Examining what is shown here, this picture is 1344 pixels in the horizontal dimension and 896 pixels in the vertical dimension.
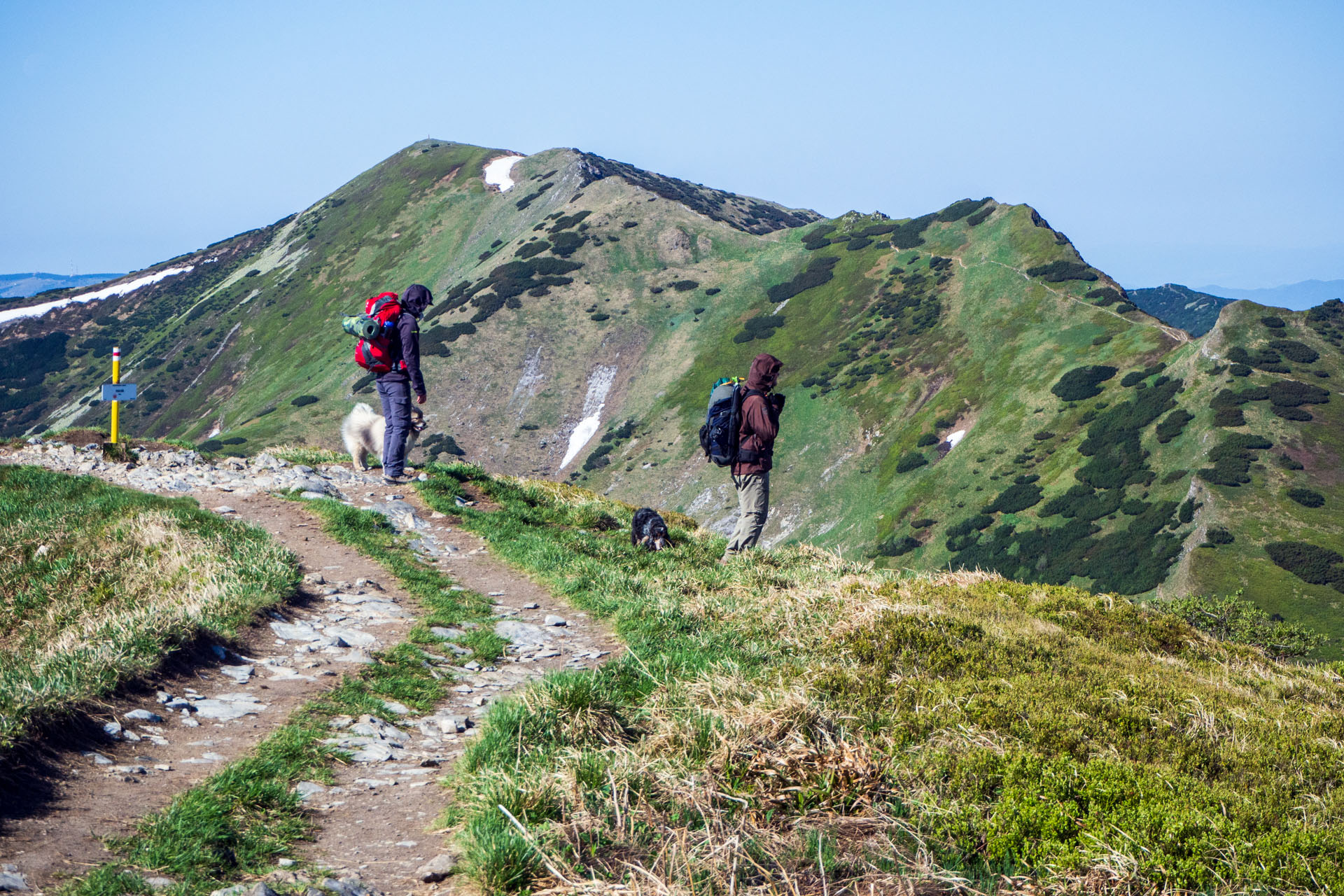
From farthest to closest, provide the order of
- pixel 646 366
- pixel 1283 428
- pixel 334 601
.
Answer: pixel 646 366, pixel 1283 428, pixel 334 601

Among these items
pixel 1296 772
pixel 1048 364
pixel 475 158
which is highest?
pixel 475 158

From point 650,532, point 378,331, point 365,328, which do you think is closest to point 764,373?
point 650,532

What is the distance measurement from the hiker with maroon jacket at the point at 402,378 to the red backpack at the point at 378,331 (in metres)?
0.06

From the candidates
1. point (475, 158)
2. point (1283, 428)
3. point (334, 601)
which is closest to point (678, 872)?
point (334, 601)

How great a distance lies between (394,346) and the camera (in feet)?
46.7

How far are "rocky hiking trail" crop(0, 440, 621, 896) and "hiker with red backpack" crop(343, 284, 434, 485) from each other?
3.49 meters

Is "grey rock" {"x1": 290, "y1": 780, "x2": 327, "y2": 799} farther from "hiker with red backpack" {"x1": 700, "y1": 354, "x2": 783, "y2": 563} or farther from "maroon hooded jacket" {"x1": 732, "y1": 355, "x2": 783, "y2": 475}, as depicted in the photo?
"maroon hooded jacket" {"x1": 732, "y1": 355, "x2": 783, "y2": 475}

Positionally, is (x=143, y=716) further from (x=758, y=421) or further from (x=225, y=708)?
(x=758, y=421)

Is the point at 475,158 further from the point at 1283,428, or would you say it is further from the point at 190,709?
the point at 190,709

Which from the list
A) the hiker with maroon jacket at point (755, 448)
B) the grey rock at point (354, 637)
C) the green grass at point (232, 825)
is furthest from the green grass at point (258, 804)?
the hiker with maroon jacket at point (755, 448)

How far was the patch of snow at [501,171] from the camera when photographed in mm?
165887

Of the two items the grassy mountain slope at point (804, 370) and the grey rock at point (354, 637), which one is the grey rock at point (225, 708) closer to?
the grey rock at point (354, 637)

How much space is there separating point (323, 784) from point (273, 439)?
338ft

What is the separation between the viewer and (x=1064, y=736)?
577 centimetres
